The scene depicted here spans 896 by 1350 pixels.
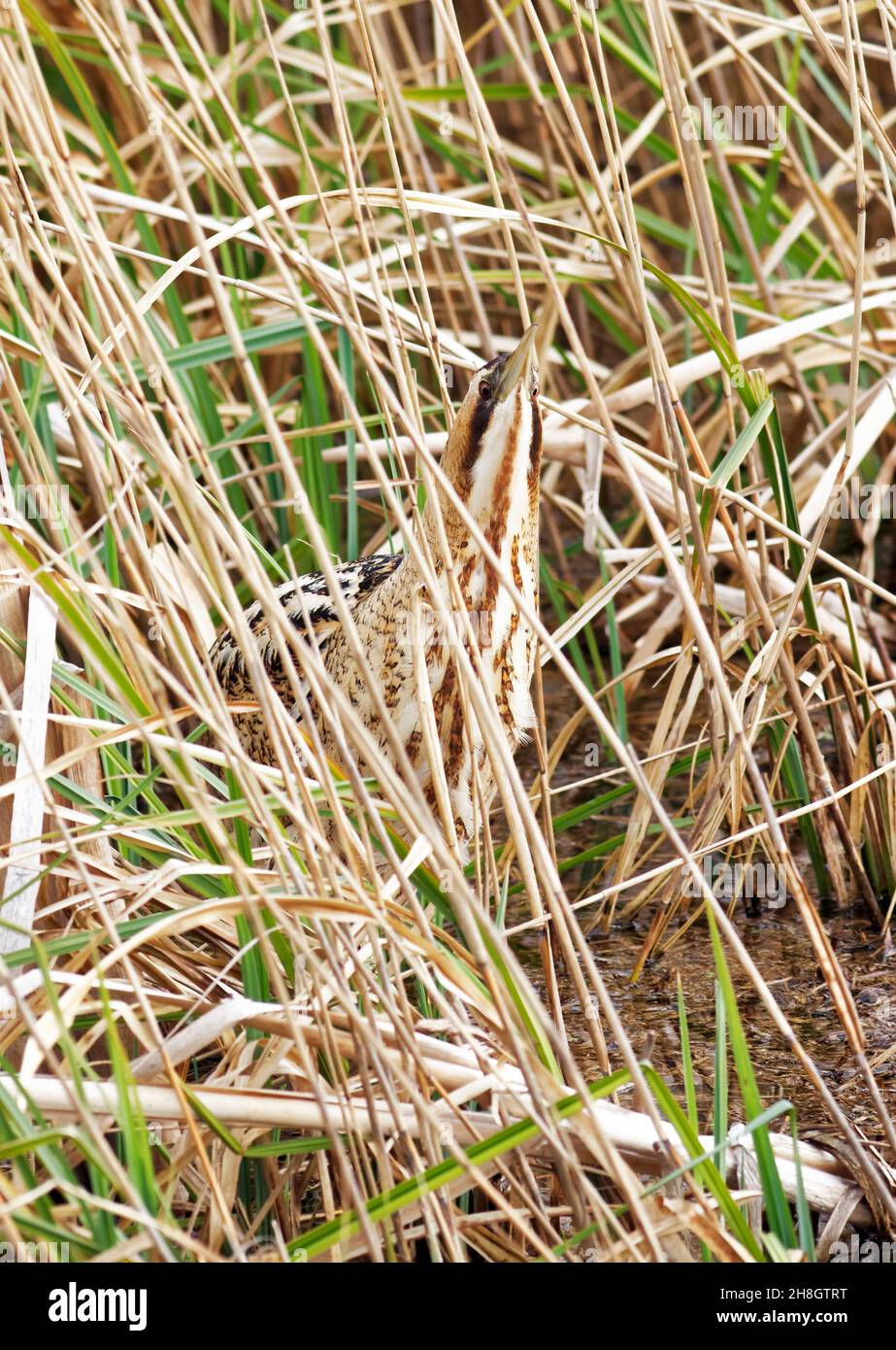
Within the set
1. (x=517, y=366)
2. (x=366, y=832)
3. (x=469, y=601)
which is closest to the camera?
(x=366, y=832)

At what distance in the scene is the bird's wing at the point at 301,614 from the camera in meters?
1.70

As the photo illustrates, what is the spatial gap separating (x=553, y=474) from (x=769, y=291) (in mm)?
463

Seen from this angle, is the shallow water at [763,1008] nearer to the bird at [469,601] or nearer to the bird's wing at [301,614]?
the bird at [469,601]

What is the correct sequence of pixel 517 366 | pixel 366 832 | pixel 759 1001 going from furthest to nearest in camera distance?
pixel 759 1001, pixel 517 366, pixel 366 832

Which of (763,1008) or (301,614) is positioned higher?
(301,614)

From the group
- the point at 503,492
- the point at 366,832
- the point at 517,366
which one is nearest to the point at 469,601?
the point at 503,492

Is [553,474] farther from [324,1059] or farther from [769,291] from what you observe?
[324,1059]

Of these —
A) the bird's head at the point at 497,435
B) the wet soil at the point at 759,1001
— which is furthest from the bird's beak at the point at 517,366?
the wet soil at the point at 759,1001

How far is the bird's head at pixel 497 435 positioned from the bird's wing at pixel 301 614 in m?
0.20

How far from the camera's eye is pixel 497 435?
139 centimetres

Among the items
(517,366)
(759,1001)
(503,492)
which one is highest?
(517,366)

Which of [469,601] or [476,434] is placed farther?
[469,601]

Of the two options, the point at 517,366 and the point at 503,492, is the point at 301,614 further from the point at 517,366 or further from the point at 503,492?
the point at 517,366

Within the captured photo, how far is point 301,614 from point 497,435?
39 centimetres
